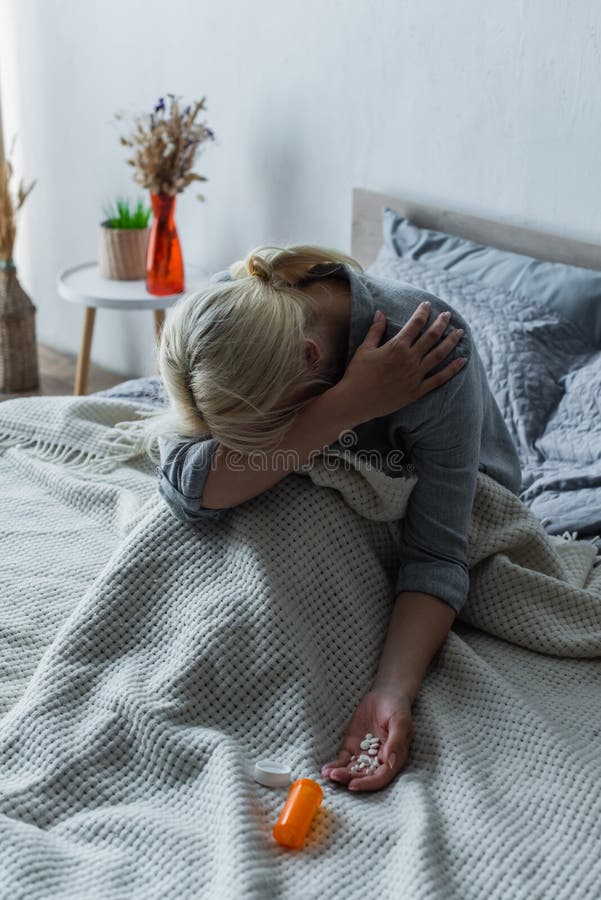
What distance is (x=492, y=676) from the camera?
130cm

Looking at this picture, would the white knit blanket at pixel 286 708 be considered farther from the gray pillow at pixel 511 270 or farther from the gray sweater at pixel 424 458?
the gray pillow at pixel 511 270

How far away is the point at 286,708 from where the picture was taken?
1211 mm

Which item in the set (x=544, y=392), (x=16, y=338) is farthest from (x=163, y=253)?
(x=544, y=392)

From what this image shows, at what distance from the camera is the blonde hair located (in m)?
1.21

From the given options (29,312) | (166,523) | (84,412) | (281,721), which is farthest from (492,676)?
(29,312)

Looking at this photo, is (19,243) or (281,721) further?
(19,243)

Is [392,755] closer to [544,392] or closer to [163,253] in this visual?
[544,392]

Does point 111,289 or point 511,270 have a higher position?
point 511,270

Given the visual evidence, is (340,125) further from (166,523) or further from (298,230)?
(166,523)

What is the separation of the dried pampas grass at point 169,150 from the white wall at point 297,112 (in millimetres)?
147

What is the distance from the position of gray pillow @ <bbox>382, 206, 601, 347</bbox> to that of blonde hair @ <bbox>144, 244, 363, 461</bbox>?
0.74m

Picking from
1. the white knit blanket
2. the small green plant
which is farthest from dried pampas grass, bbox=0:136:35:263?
the white knit blanket

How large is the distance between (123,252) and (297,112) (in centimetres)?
58

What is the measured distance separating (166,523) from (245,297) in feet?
1.03
